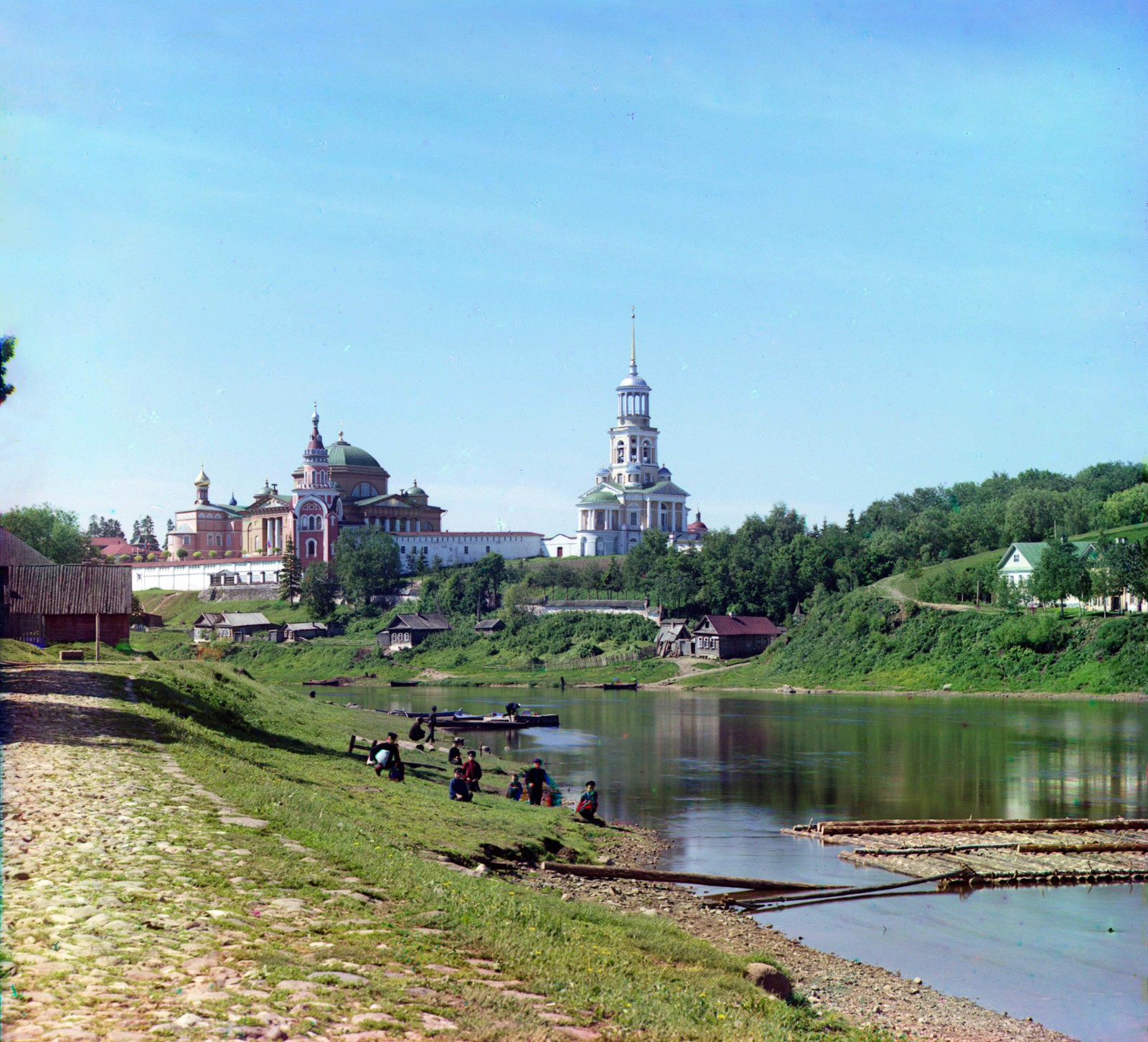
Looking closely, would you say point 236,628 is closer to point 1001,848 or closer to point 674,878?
point 1001,848

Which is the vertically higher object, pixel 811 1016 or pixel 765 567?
pixel 765 567

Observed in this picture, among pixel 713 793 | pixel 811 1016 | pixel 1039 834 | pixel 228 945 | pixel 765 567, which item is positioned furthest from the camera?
pixel 765 567

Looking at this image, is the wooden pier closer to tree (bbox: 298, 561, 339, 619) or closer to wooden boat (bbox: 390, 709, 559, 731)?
wooden boat (bbox: 390, 709, 559, 731)

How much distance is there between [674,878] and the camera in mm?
21328

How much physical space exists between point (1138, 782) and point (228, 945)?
104 ft

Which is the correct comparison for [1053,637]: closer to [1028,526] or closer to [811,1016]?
[1028,526]

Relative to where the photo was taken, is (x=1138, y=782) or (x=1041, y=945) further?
(x=1138, y=782)

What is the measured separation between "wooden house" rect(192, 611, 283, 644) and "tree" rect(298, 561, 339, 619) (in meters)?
4.39

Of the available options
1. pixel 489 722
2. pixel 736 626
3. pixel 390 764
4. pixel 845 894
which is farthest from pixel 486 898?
pixel 736 626

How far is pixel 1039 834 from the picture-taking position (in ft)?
85.7

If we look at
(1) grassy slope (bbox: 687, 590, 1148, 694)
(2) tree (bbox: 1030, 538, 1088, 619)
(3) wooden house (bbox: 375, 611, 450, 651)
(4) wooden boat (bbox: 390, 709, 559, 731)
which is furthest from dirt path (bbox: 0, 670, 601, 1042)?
(3) wooden house (bbox: 375, 611, 450, 651)

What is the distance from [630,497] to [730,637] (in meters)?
62.6

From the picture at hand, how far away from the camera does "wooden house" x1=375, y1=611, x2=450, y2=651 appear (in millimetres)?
110312

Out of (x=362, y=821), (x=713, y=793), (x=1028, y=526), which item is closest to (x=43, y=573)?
(x=713, y=793)
